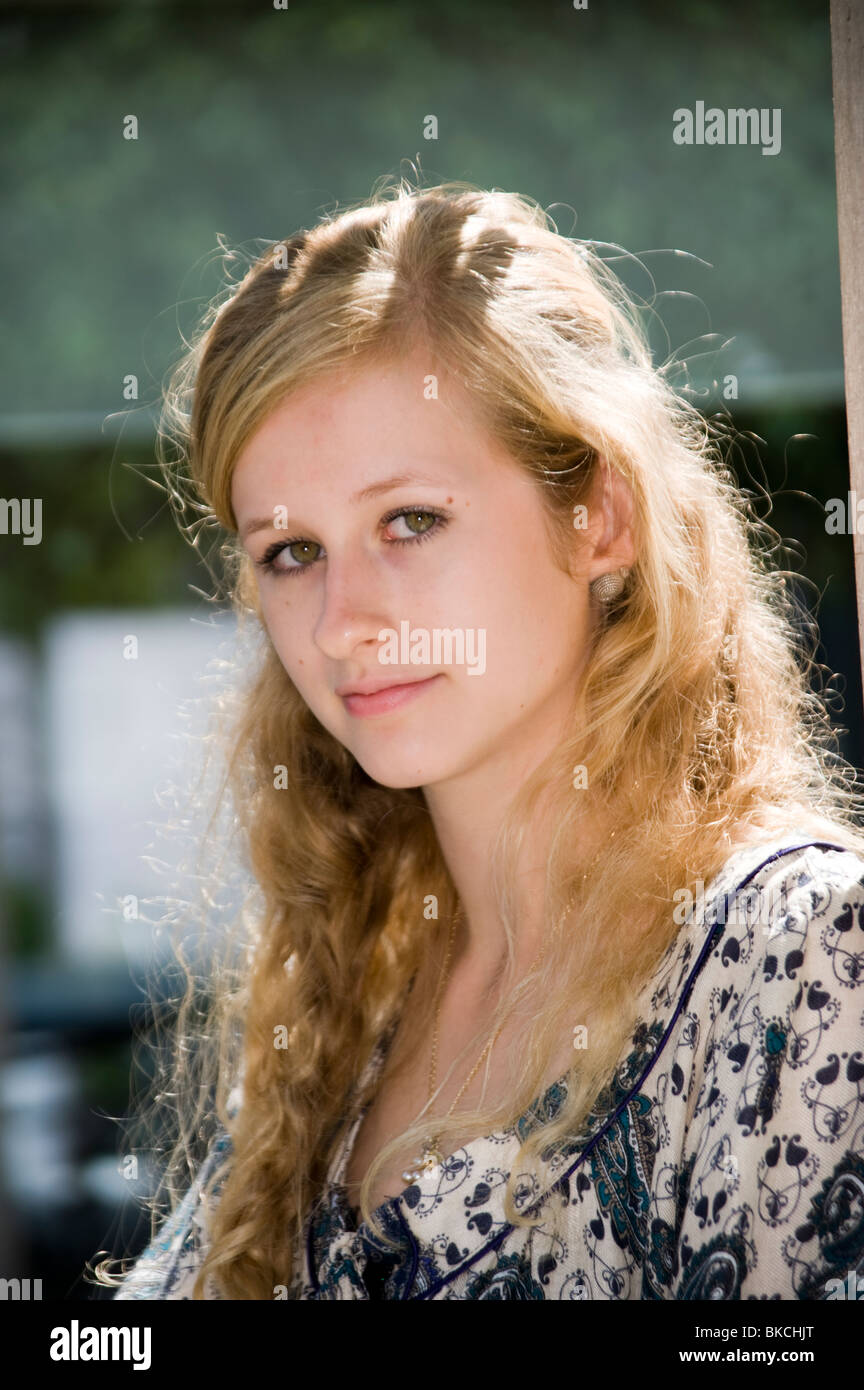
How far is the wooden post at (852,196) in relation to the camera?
1042mm

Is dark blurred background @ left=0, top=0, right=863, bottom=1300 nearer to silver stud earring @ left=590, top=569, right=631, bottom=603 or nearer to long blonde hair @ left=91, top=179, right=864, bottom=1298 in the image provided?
long blonde hair @ left=91, top=179, right=864, bottom=1298

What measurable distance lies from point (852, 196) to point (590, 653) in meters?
0.58

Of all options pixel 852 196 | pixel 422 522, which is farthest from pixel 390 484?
pixel 852 196

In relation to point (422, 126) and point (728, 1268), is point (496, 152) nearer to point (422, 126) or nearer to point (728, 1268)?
point (422, 126)

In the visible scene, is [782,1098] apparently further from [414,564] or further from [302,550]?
[302,550]

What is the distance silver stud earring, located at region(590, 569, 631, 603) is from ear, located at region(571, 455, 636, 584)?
0.05ft

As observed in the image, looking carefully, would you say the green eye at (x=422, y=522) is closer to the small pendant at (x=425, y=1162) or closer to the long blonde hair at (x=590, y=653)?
the long blonde hair at (x=590, y=653)

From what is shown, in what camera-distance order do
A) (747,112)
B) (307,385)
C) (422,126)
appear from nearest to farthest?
(307,385), (747,112), (422,126)

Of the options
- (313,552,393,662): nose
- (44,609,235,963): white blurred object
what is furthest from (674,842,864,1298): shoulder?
(44,609,235,963): white blurred object

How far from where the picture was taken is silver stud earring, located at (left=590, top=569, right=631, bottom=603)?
147cm

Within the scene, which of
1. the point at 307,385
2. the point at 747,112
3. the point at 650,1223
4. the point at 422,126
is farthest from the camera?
the point at 422,126
